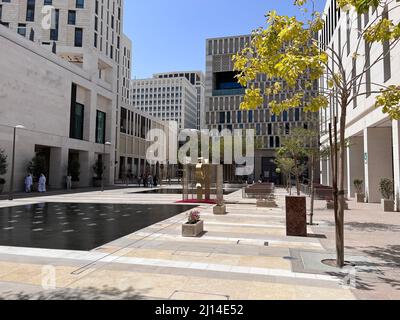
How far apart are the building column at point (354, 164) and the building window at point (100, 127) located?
32.1m

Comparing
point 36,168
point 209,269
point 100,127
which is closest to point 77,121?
point 100,127

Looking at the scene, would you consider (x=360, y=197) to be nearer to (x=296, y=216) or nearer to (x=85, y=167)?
(x=296, y=216)

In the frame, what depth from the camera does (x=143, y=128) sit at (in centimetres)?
7706

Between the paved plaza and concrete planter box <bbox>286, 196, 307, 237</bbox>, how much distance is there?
0.37m

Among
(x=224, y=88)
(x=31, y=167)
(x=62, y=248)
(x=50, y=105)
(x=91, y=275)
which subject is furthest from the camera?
→ (x=224, y=88)

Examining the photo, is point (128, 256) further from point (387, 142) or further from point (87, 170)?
point (87, 170)

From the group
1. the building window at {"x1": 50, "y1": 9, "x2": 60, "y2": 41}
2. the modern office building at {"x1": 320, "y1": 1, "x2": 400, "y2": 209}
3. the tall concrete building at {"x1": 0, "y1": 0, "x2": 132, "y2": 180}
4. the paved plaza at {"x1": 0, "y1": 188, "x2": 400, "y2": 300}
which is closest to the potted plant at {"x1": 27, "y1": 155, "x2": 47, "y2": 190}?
the tall concrete building at {"x1": 0, "y1": 0, "x2": 132, "y2": 180}

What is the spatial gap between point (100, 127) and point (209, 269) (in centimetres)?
4248

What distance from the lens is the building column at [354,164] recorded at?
26.5 meters

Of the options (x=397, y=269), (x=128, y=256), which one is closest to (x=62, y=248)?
(x=128, y=256)

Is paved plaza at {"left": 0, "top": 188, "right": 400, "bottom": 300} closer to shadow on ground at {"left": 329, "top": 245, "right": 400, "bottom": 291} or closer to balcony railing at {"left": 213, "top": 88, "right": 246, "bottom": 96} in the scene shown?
shadow on ground at {"left": 329, "top": 245, "right": 400, "bottom": 291}

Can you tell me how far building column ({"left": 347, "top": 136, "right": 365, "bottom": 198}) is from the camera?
2650 cm

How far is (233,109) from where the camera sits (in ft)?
234
